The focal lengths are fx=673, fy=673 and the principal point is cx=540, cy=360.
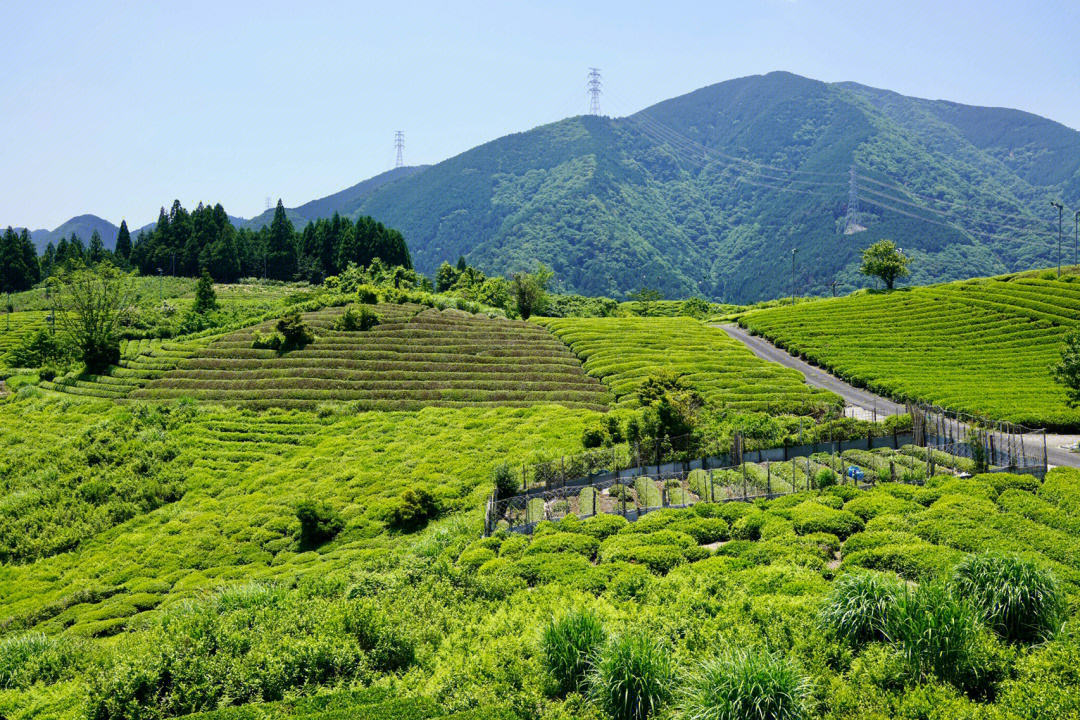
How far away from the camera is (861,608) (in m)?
13.9

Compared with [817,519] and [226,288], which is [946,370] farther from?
[226,288]

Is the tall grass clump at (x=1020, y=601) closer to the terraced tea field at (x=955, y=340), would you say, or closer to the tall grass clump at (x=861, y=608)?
the tall grass clump at (x=861, y=608)

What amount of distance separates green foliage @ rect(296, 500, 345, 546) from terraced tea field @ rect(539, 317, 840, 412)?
65.6 ft

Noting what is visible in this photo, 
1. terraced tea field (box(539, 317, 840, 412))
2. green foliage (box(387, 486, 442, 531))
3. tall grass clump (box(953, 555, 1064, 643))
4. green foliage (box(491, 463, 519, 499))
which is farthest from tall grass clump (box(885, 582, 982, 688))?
terraced tea field (box(539, 317, 840, 412))

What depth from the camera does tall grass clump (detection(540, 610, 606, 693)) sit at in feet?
44.2

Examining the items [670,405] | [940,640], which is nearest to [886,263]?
[670,405]

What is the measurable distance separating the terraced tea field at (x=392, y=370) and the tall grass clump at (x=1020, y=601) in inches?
1194

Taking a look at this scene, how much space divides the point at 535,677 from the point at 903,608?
7.44 meters

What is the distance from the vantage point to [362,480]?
112 feet

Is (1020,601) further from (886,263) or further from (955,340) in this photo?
(886,263)

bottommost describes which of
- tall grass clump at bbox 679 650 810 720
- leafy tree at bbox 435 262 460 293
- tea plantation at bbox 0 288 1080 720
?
tea plantation at bbox 0 288 1080 720

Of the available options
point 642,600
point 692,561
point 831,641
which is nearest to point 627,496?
point 692,561

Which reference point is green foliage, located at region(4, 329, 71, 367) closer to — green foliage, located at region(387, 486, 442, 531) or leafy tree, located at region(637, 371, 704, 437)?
green foliage, located at region(387, 486, 442, 531)

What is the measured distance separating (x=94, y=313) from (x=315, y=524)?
43207 mm
